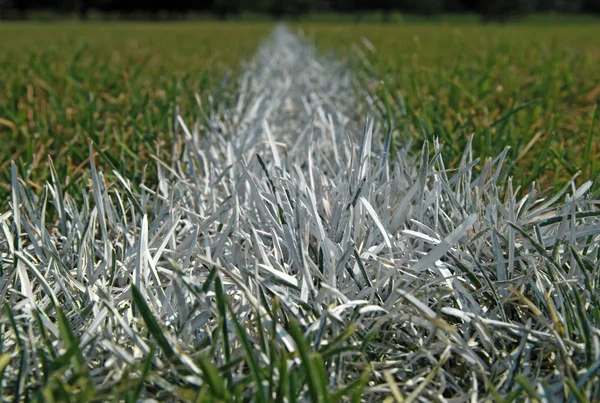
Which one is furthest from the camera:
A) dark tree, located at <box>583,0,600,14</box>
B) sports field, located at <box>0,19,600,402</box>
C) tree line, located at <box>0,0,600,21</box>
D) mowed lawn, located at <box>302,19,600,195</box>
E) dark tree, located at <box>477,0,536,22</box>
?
dark tree, located at <box>583,0,600,14</box>

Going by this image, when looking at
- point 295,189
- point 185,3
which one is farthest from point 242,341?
point 185,3

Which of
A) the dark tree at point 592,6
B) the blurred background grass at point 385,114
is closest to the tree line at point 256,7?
the dark tree at point 592,6

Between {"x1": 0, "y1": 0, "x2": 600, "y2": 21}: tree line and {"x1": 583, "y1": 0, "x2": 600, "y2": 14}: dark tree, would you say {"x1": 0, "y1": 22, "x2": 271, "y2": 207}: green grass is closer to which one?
{"x1": 0, "y1": 0, "x2": 600, "y2": 21}: tree line

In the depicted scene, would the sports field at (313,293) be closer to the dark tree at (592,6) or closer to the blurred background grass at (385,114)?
the blurred background grass at (385,114)

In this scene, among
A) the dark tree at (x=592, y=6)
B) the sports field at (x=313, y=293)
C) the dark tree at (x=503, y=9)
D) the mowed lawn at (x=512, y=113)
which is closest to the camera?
the sports field at (x=313, y=293)

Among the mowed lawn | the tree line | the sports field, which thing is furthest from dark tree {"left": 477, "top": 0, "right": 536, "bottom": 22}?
the sports field

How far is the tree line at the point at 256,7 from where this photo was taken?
4530 cm

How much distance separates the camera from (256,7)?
49094 mm

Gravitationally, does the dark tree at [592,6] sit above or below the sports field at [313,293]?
below

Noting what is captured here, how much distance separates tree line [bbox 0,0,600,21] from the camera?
45.3 metres

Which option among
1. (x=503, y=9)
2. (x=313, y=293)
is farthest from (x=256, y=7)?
(x=313, y=293)

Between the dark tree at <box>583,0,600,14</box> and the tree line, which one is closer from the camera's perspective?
the tree line

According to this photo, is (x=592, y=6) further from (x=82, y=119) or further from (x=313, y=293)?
(x=313, y=293)

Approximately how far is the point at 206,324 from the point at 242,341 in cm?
15
